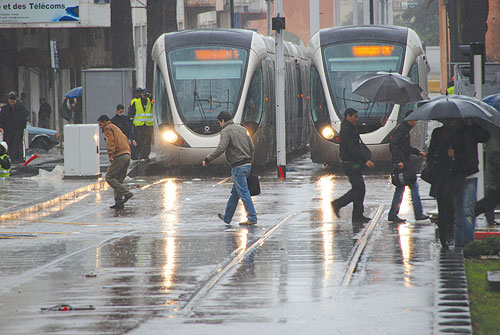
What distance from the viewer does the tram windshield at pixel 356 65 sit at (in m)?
25.7

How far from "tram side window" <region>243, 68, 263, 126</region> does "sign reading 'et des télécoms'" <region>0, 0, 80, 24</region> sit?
15187 mm

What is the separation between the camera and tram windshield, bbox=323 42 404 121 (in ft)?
84.4

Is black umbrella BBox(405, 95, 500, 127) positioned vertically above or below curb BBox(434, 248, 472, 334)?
above

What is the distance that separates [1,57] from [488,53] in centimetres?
2862

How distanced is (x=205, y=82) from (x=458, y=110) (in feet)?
44.4

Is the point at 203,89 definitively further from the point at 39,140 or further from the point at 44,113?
the point at 44,113

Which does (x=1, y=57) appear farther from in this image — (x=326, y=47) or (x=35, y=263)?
(x=35, y=263)

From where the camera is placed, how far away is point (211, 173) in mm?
26641

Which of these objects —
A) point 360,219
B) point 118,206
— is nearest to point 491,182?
point 360,219

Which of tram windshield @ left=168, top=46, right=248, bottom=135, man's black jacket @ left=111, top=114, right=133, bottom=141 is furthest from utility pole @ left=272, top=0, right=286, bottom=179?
man's black jacket @ left=111, top=114, right=133, bottom=141

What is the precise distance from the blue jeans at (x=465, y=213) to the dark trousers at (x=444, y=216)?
0.07m

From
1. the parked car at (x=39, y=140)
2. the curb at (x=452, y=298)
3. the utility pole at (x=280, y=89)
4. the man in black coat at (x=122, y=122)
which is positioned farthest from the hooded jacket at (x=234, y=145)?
the parked car at (x=39, y=140)

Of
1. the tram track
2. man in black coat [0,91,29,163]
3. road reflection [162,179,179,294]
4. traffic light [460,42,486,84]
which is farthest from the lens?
man in black coat [0,91,29,163]

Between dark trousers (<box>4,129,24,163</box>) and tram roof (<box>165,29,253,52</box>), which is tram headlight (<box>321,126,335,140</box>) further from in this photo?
dark trousers (<box>4,129,24,163</box>)
